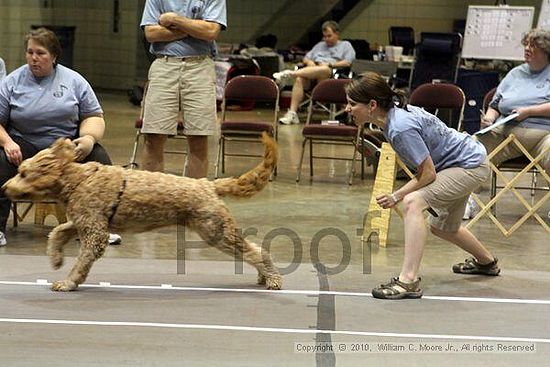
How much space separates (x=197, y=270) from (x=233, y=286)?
426 mm

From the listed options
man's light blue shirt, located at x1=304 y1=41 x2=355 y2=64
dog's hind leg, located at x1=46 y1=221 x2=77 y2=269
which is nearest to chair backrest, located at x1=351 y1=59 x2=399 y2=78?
man's light blue shirt, located at x1=304 y1=41 x2=355 y2=64

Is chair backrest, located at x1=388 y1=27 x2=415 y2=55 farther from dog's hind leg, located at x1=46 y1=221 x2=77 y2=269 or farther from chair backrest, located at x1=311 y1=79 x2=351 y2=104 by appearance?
dog's hind leg, located at x1=46 y1=221 x2=77 y2=269

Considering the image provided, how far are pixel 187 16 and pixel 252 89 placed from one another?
2813 mm

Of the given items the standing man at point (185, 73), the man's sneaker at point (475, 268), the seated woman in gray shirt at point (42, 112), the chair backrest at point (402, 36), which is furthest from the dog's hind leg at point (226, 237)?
the chair backrest at point (402, 36)

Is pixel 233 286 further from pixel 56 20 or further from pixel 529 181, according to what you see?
pixel 56 20

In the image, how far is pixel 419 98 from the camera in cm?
860

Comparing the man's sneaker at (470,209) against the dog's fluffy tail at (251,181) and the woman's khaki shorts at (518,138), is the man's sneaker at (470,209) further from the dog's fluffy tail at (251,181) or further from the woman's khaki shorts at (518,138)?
the dog's fluffy tail at (251,181)

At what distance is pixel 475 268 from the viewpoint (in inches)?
207

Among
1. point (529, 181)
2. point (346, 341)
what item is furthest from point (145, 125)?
point (529, 181)

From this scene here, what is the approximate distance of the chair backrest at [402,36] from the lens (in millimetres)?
15844

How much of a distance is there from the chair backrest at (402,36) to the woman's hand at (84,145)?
425 inches

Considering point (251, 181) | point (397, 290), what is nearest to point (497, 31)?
point (397, 290)

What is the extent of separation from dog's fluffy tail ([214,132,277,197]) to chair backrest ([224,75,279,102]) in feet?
14.3

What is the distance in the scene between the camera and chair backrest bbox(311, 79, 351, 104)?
9078 mm
